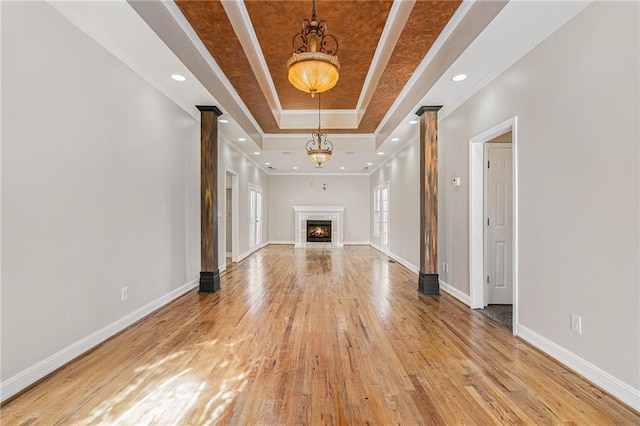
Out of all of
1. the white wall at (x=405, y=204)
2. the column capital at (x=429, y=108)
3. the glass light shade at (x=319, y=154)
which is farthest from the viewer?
the white wall at (x=405, y=204)

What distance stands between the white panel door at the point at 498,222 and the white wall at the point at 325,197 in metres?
7.35

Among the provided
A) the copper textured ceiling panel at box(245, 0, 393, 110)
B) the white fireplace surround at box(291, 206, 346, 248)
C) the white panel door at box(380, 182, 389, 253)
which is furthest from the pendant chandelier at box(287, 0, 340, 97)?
the white fireplace surround at box(291, 206, 346, 248)

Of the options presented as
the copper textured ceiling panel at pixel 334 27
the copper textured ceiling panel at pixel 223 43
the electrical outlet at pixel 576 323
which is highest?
the copper textured ceiling panel at pixel 334 27

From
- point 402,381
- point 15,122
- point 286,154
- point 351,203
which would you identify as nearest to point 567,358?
point 402,381

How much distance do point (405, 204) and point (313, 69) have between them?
469cm

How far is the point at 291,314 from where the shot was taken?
11.8 ft

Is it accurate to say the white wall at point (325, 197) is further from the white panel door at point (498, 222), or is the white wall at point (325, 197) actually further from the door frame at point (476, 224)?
the door frame at point (476, 224)

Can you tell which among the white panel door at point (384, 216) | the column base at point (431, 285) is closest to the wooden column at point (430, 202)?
the column base at point (431, 285)

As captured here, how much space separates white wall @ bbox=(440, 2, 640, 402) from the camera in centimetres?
188

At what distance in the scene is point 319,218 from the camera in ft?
36.3

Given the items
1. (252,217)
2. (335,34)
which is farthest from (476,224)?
(252,217)

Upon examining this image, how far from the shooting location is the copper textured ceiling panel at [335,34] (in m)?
2.88

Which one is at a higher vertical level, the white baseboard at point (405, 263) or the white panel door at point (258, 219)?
the white panel door at point (258, 219)

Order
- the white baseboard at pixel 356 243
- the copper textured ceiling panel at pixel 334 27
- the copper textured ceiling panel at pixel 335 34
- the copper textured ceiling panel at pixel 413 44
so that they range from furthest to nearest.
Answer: the white baseboard at pixel 356 243 < the copper textured ceiling panel at pixel 334 27 < the copper textured ceiling panel at pixel 335 34 < the copper textured ceiling panel at pixel 413 44
